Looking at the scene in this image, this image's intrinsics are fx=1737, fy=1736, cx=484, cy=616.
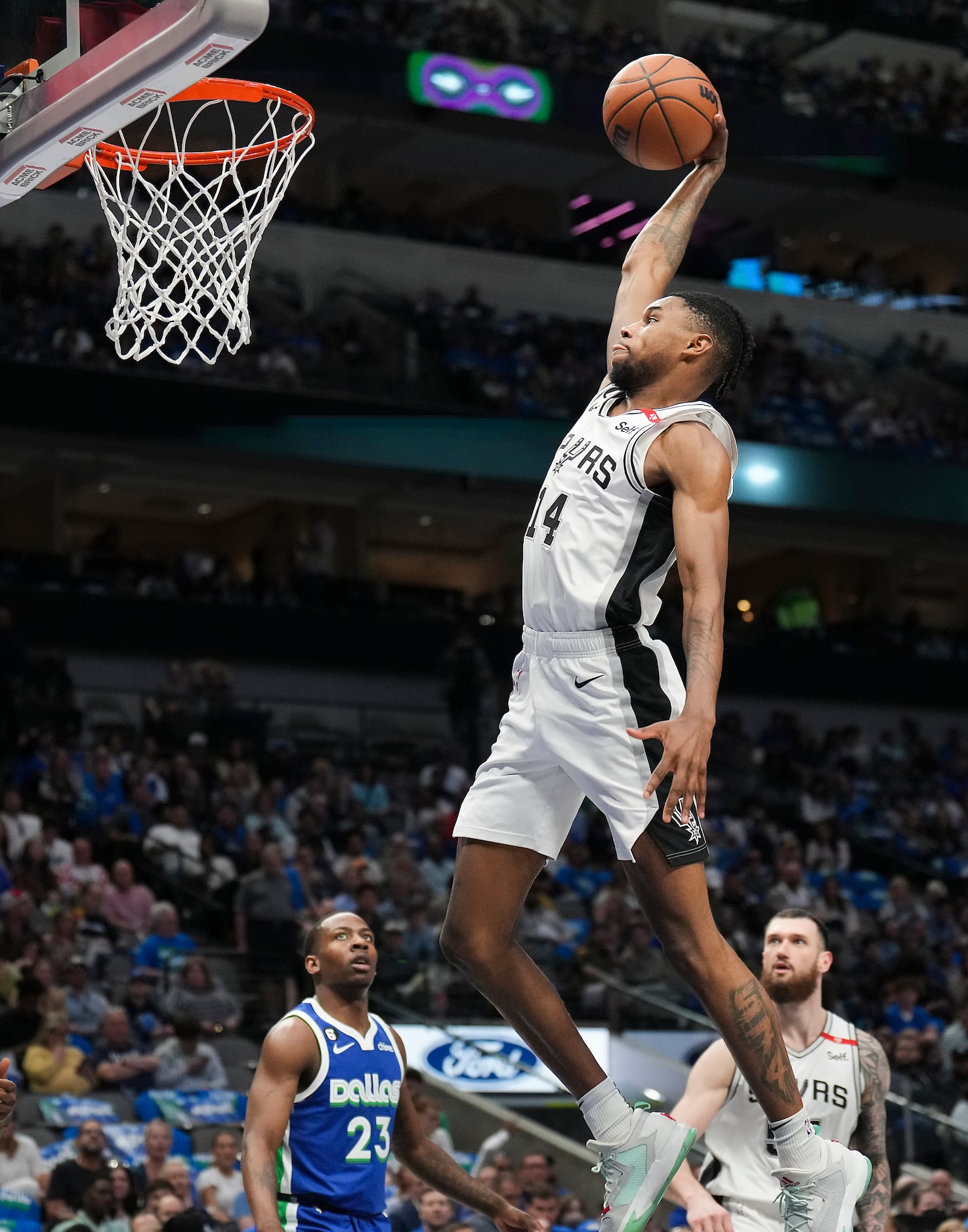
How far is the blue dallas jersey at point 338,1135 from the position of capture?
5398mm

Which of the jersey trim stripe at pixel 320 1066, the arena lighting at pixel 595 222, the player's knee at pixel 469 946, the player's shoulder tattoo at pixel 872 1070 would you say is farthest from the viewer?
the arena lighting at pixel 595 222

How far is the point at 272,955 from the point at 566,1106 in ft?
8.52

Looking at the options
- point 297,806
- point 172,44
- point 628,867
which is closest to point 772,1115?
point 628,867

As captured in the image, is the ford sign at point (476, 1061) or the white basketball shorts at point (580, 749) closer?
the white basketball shorts at point (580, 749)

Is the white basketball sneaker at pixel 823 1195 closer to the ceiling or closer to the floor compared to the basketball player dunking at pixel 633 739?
closer to the floor

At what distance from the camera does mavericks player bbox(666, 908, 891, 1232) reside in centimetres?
555

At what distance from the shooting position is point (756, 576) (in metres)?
29.8

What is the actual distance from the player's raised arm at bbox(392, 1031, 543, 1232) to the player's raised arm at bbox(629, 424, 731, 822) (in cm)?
167

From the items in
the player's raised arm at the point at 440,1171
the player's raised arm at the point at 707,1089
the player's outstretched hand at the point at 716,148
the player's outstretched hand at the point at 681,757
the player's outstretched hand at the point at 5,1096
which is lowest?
the player's raised arm at the point at 440,1171

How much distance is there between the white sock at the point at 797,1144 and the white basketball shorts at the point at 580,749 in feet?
2.20

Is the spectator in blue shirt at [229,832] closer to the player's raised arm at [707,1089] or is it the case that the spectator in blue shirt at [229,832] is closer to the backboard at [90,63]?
the player's raised arm at [707,1089]

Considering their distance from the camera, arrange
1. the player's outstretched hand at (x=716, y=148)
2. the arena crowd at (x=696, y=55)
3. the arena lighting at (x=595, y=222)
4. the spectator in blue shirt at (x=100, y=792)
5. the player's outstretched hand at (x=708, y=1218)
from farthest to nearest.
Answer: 1. the arena lighting at (x=595, y=222)
2. the arena crowd at (x=696, y=55)
3. the spectator in blue shirt at (x=100, y=792)
4. the player's outstretched hand at (x=716, y=148)
5. the player's outstretched hand at (x=708, y=1218)

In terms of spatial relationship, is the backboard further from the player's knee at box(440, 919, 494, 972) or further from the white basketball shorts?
the player's knee at box(440, 919, 494, 972)

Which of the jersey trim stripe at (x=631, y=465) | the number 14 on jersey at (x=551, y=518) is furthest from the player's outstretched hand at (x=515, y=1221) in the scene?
the jersey trim stripe at (x=631, y=465)
